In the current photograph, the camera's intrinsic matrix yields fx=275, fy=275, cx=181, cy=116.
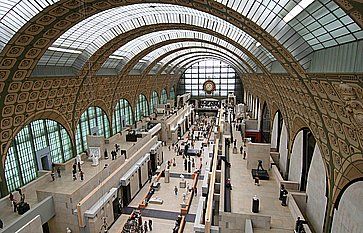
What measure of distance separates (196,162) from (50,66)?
21075mm

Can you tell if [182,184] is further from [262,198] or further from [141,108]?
[141,108]

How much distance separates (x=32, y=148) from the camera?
2242 cm

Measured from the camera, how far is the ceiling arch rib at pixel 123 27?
20.6 meters

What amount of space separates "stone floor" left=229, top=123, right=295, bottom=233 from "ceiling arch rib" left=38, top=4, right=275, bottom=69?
8729mm

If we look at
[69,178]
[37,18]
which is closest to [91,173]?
[69,178]

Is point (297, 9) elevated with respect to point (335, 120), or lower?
elevated

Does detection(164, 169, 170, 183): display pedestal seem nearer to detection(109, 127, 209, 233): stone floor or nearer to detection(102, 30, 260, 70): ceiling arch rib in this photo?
detection(109, 127, 209, 233): stone floor

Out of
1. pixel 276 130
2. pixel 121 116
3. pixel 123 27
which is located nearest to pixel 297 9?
pixel 123 27

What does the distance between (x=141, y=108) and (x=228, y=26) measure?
2893 centimetres

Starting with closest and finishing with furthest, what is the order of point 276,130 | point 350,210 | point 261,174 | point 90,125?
point 350,210 < point 261,174 < point 276,130 < point 90,125

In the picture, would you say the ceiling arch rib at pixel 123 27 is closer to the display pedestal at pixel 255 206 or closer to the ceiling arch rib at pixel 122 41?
the ceiling arch rib at pixel 122 41

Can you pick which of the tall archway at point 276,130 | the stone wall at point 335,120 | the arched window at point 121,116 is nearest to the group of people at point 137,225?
the stone wall at point 335,120

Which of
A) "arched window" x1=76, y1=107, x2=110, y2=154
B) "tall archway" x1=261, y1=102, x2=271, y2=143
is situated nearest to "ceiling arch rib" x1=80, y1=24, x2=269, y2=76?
"arched window" x1=76, y1=107, x2=110, y2=154

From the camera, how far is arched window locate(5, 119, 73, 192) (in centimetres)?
2028
